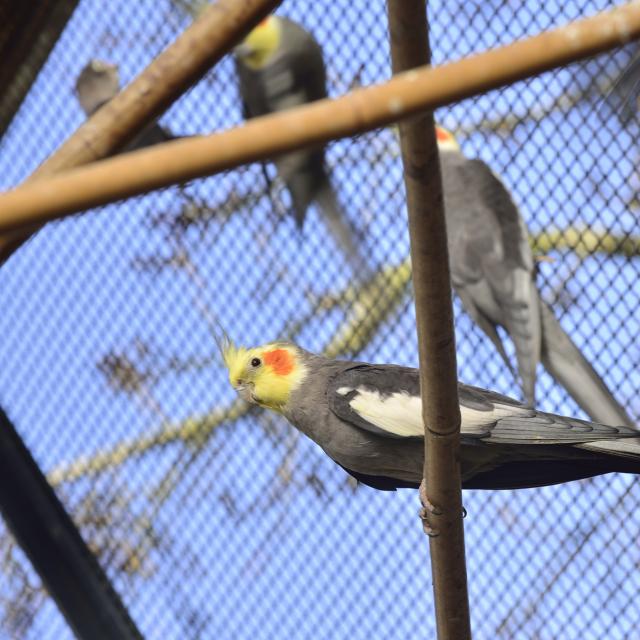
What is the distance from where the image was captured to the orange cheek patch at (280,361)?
1449 mm

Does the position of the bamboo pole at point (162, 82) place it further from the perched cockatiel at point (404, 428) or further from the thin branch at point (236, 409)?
the thin branch at point (236, 409)

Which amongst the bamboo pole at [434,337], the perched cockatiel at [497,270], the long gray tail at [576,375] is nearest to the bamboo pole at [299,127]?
the bamboo pole at [434,337]

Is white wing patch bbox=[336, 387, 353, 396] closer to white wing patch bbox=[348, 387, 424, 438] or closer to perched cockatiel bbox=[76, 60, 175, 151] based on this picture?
white wing patch bbox=[348, 387, 424, 438]

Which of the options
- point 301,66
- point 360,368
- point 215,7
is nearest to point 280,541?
point 360,368

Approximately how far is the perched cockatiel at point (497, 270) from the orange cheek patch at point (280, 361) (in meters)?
0.64

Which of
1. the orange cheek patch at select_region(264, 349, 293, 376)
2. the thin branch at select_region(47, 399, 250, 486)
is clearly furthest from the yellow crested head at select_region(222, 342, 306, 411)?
the thin branch at select_region(47, 399, 250, 486)

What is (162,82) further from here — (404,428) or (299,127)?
(404,428)

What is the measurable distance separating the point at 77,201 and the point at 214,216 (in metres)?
1.65

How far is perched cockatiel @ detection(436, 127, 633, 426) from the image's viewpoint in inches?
77.6

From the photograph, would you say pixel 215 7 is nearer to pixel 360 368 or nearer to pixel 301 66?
pixel 360 368

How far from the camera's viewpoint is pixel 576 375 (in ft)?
6.09

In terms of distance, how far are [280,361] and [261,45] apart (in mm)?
1089

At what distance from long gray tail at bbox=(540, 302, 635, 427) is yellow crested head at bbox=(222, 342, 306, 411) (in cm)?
58

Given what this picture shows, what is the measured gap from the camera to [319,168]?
2020 millimetres
